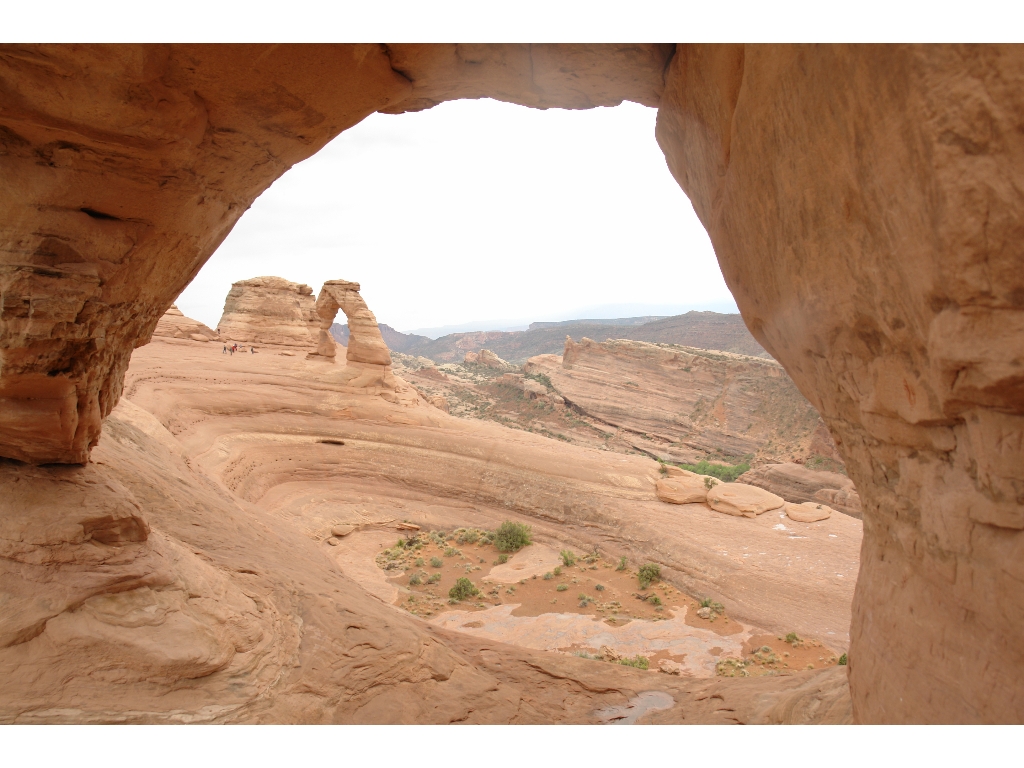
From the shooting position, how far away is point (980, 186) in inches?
89.2

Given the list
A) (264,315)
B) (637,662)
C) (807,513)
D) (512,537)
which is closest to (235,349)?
(264,315)

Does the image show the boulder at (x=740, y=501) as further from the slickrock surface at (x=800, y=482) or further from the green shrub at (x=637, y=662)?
the slickrock surface at (x=800, y=482)

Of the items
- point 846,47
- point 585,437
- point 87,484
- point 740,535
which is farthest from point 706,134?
point 585,437

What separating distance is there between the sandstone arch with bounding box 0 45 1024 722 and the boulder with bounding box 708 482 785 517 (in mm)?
12857

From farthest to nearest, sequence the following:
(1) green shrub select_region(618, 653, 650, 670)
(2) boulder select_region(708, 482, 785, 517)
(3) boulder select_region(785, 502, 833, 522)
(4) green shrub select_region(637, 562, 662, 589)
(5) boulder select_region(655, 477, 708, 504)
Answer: (5) boulder select_region(655, 477, 708, 504), (2) boulder select_region(708, 482, 785, 517), (3) boulder select_region(785, 502, 833, 522), (4) green shrub select_region(637, 562, 662, 589), (1) green shrub select_region(618, 653, 650, 670)

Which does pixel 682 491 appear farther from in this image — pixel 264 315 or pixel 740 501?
pixel 264 315

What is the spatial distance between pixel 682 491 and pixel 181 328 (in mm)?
20914

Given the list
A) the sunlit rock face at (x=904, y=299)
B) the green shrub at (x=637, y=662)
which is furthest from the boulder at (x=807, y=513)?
the sunlit rock face at (x=904, y=299)

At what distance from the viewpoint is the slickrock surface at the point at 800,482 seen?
24.5 metres

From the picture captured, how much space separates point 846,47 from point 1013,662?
297 cm

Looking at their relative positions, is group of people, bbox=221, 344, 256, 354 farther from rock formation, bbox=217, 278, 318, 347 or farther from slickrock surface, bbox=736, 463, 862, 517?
slickrock surface, bbox=736, 463, 862, 517

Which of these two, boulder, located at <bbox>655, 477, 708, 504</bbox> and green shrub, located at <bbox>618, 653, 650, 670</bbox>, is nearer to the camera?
green shrub, located at <bbox>618, 653, 650, 670</bbox>

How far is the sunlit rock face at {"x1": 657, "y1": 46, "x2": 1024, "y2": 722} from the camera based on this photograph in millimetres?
2320

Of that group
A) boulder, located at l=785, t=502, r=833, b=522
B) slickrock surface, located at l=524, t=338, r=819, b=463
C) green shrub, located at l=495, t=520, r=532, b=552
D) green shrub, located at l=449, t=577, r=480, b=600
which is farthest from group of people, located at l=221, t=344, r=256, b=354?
slickrock surface, located at l=524, t=338, r=819, b=463
